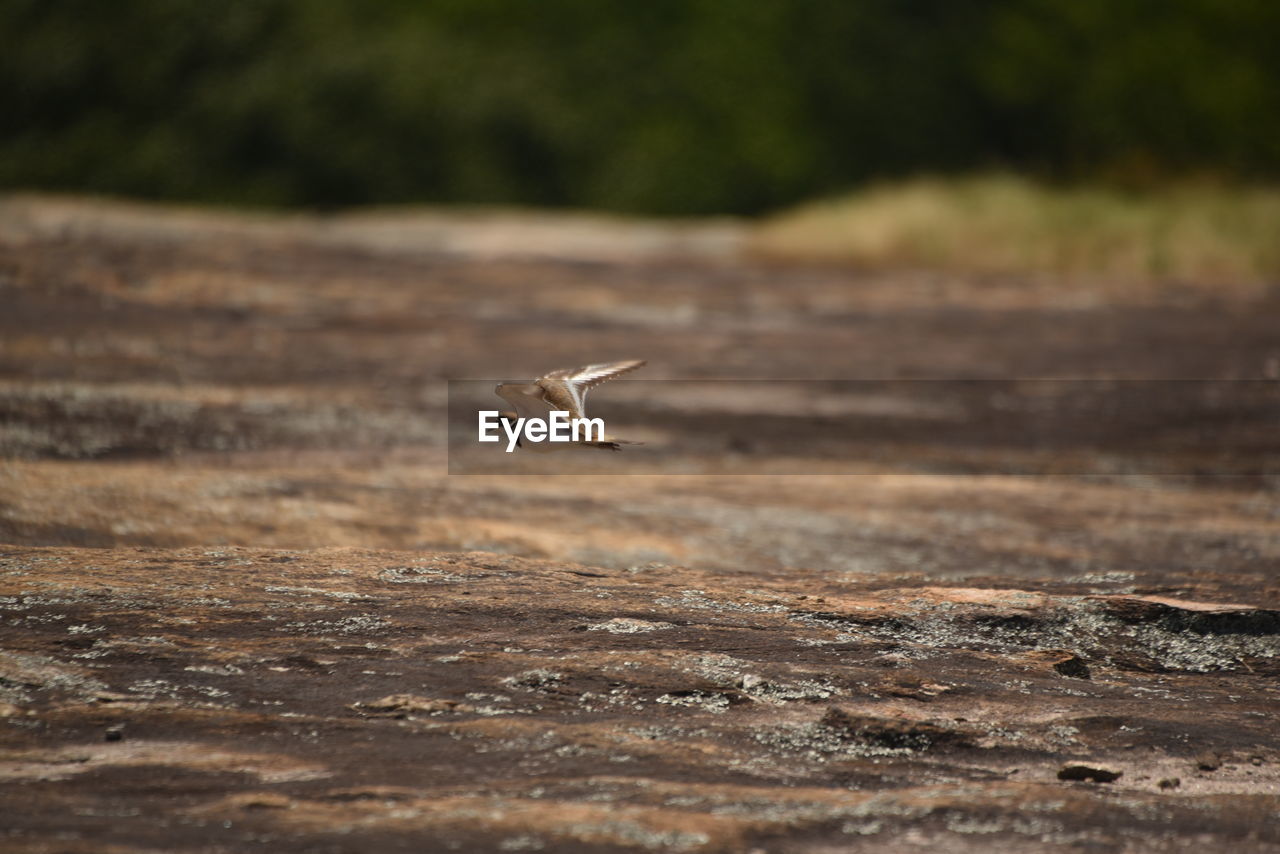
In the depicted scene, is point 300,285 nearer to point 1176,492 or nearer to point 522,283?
point 522,283

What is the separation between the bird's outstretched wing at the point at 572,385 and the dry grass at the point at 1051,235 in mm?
7511

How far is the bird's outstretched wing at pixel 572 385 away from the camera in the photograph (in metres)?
1.91

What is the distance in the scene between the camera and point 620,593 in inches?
92.7

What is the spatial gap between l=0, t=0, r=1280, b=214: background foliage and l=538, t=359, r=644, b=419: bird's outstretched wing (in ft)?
42.8

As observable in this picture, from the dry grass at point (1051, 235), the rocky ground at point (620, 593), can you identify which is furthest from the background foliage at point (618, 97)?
the rocky ground at point (620, 593)

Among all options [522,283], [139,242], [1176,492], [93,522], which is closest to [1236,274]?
[522,283]

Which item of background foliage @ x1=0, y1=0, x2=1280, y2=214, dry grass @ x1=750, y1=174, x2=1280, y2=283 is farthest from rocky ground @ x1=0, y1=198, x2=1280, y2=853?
background foliage @ x1=0, y1=0, x2=1280, y2=214

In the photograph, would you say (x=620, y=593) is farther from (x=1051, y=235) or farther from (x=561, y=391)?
(x=1051, y=235)

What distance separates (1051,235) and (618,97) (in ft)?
29.7

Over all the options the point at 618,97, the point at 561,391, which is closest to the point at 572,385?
the point at 561,391

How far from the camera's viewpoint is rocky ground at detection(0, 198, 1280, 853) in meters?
1.58

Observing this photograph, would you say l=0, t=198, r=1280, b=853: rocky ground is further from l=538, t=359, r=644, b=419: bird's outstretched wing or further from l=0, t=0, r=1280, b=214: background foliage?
l=0, t=0, r=1280, b=214: background foliage

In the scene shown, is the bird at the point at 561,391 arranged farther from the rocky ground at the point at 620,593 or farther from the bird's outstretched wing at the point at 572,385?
the rocky ground at the point at 620,593

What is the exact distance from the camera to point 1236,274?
28.6 feet
